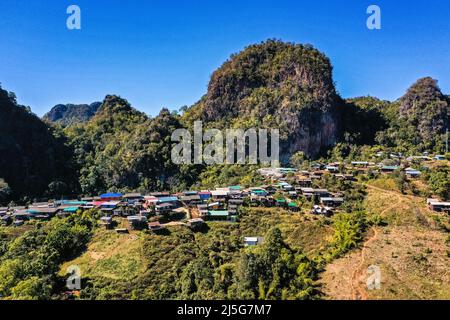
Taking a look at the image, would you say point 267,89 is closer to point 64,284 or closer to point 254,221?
point 254,221

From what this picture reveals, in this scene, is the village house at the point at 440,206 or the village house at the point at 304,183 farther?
the village house at the point at 304,183

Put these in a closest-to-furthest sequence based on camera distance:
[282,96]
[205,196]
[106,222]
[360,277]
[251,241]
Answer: [360,277], [251,241], [106,222], [205,196], [282,96]

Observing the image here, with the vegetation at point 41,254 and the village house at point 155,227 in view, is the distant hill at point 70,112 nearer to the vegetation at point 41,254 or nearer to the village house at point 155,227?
the vegetation at point 41,254

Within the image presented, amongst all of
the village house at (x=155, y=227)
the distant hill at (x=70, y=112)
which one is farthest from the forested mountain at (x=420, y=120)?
the distant hill at (x=70, y=112)

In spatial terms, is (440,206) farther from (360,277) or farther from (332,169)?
(332,169)

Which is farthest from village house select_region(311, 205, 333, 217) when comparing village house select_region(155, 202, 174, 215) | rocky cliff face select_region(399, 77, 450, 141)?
rocky cliff face select_region(399, 77, 450, 141)

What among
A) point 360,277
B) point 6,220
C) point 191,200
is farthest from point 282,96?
point 6,220
